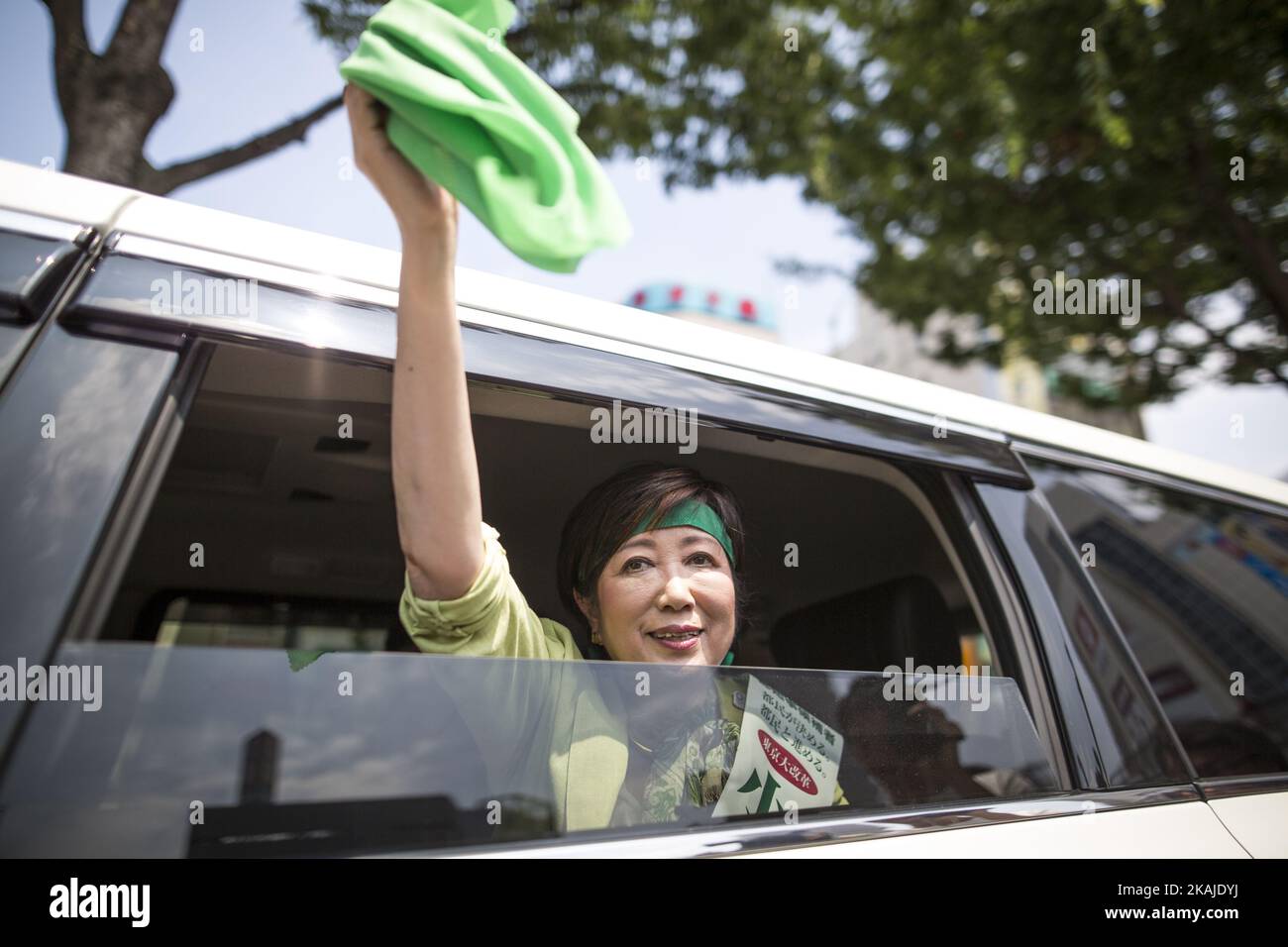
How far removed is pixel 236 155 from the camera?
4.32 m

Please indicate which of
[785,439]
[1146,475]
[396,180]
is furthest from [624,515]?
[1146,475]

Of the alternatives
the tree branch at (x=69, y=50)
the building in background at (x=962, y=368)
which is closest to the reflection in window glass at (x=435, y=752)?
the building in background at (x=962, y=368)

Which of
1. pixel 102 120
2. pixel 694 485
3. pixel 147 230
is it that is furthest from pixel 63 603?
pixel 102 120

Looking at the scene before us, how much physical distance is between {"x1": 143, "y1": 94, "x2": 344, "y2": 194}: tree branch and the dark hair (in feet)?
10.4

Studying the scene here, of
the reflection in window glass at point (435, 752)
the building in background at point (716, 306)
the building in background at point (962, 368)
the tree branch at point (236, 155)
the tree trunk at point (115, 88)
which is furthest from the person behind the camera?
the building in background at point (716, 306)

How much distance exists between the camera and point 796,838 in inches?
47.5

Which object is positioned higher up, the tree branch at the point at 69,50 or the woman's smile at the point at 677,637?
the tree branch at the point at 69,50

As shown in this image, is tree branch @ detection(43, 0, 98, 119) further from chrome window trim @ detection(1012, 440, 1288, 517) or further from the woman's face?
chrome window trim @ detection(1012, 440, 1288, 517)

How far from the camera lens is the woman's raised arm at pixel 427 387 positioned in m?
0.98

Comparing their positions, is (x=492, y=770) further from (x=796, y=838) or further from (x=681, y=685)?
(x=796, y=838)

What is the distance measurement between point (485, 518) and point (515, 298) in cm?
91

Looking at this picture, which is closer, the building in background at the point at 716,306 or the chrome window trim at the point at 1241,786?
the chrome window trim at the point at 1241,786

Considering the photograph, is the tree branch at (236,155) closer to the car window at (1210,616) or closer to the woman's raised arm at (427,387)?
the woman's raised arm at (427,387)

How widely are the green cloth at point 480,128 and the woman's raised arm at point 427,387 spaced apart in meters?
0.05
